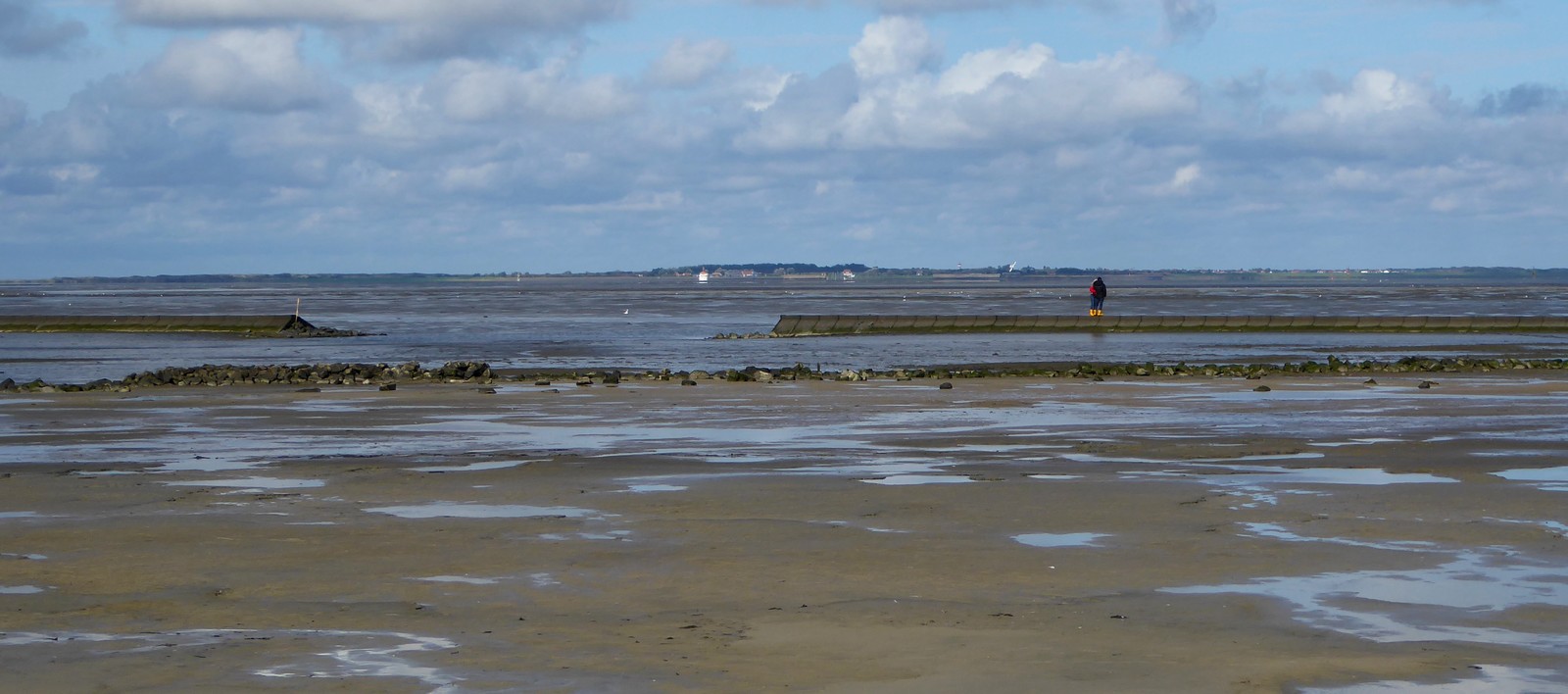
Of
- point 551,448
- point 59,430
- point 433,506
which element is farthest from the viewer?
point 59,430

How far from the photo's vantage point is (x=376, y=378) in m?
33.4

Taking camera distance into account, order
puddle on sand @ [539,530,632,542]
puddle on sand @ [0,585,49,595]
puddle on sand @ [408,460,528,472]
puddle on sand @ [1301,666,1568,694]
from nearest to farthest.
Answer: puddle on sand @ [1301,666,1568,694] < puddle on sand @ [0,585,49,595] < puddle on sand @ [539,530,632,542] < puddle on sand @ [408,460,528,472]

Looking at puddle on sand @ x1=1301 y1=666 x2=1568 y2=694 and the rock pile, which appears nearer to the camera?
puddle on sand @ x1=1301 y1=666 x2=1568 y2=694

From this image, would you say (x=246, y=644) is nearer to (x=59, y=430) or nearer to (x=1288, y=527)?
(x=1288, y=527)

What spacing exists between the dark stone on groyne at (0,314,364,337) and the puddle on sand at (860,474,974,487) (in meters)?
47.4

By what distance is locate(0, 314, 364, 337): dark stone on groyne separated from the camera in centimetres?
6291

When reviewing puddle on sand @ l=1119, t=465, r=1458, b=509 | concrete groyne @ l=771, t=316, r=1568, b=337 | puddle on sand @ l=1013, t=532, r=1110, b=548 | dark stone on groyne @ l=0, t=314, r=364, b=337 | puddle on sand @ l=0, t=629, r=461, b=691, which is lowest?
dark stone on groyne @ l=0, t=314, r=364, b=337

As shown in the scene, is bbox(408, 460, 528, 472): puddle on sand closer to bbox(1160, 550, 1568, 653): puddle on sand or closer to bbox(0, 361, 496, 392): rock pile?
bbox(1160, 550, 1568, 653): puddle on sand

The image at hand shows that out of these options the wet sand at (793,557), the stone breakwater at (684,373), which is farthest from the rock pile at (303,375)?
the wet sand at (793,557)

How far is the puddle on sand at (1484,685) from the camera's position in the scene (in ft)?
23.8

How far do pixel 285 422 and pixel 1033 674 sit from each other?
1715cm

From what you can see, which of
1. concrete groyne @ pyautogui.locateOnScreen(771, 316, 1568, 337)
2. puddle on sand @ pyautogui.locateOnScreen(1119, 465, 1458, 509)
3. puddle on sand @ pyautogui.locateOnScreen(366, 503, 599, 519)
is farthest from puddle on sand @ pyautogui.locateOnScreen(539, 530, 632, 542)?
concrete groyne @ pyautogui.locateOnScreen(771, 316, 1568, 337)

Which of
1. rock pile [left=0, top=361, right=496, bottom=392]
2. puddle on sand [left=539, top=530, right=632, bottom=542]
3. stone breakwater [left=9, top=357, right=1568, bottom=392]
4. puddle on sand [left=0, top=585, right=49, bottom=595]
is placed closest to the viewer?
puddle on sand [left=0, top=585, right=49, bottom=595]

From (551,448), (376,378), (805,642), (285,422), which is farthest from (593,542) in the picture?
(376,378)
